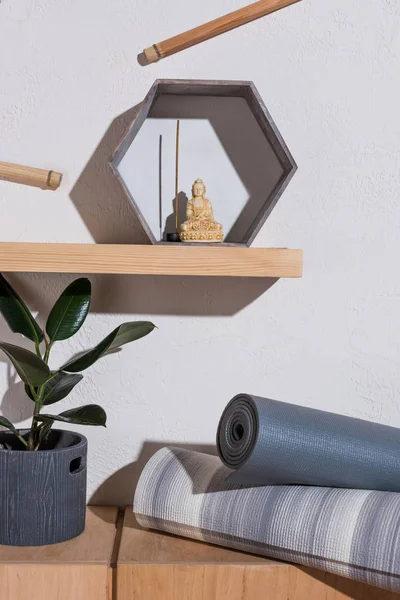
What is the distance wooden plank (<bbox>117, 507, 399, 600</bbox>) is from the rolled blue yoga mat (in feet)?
0.34

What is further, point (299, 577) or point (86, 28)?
point (86, 28)

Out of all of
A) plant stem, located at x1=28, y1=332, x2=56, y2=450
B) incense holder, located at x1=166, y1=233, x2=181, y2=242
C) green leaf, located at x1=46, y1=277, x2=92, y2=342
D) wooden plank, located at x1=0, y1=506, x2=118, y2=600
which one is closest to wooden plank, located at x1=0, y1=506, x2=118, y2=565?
wooden plank, located at x1=0, y1=506, x2=118, y2=600

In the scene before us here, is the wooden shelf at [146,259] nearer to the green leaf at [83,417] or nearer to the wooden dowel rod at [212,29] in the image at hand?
the green leaf at [83,417]

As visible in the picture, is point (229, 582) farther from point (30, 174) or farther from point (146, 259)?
point (30, 174)

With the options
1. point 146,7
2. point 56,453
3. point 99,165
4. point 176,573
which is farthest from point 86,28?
point 176,573

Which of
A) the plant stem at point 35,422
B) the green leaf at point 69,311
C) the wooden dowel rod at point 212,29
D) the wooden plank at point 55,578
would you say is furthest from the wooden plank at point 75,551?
the wooden dowel rod at point 212,29

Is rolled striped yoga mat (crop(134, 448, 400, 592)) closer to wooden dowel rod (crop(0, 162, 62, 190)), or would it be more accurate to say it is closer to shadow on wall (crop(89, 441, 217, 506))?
shadow on wall (crop(89, 441, 217, 506))

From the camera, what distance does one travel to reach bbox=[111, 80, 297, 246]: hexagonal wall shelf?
1.07 metres

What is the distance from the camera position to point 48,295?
1097 mm

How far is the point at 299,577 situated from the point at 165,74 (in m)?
0.71

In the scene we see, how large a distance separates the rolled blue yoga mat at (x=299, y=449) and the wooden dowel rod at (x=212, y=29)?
51cm

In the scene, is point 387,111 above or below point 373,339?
above

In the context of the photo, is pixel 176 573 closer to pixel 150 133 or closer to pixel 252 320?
pixel 252 320

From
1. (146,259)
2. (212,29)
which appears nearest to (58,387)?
(146,259)
